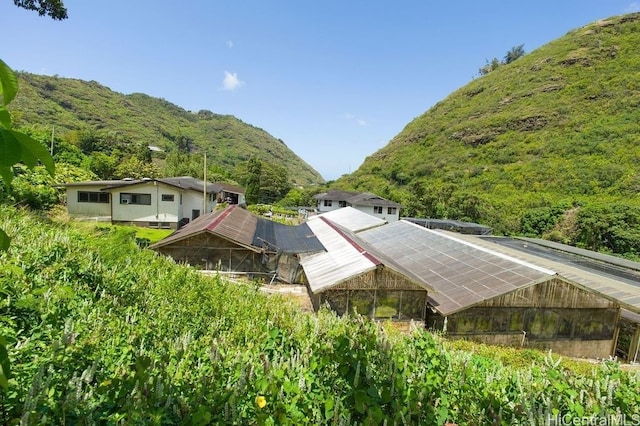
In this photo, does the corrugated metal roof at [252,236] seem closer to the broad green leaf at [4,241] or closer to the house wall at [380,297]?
the house wall at [380,297]

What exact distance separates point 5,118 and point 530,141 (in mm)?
68235

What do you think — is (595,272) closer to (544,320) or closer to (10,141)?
(544,320)

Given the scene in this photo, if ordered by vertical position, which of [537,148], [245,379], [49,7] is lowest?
[245,379]

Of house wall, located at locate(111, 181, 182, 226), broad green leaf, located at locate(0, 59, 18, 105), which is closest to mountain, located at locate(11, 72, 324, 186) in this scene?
house wall, located at locate(111, 181, 182, 226)

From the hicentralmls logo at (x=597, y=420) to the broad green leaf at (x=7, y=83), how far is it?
3.35 meters

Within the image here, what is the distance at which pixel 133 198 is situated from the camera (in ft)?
79.2

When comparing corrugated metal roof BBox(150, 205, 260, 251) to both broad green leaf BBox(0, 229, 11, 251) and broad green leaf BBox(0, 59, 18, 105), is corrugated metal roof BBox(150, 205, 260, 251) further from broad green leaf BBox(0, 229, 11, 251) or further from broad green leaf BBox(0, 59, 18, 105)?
broad green leaf BBox(0, 59, 18, 105)

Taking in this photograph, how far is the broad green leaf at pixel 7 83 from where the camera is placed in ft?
2.94

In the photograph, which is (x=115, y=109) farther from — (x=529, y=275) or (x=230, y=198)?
(x=529, y=275)

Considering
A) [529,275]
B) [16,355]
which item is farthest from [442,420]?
[529,275]

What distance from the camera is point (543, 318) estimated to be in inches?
404

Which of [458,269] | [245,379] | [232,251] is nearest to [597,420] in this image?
[245,379]

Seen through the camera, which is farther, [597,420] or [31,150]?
[597,420]

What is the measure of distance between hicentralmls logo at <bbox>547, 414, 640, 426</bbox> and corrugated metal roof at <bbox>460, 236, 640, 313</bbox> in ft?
32.6
